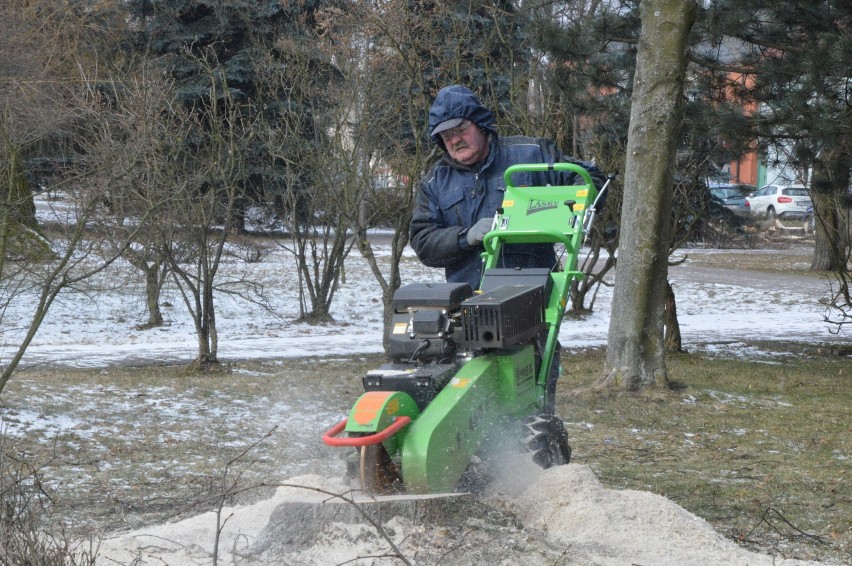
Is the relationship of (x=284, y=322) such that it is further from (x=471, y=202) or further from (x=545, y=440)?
(x=545, y=440)

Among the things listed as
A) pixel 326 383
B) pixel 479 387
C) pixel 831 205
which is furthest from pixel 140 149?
pixel 831 205

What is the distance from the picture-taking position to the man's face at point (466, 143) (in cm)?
488

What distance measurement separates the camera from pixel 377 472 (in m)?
3.92

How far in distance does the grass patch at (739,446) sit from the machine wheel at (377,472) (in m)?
1.54

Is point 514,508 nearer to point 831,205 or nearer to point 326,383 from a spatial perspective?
point 326,383

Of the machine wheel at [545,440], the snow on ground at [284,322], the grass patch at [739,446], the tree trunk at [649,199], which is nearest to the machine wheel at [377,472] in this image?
the machine wheel at [545,440]

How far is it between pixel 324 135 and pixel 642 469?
7513mm

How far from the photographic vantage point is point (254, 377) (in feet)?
33.0

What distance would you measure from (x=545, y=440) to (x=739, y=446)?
8.67 feet

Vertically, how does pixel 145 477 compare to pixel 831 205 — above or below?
below

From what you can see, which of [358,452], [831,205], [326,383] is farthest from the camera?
[831,205]

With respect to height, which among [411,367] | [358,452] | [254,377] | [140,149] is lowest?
[254,377]

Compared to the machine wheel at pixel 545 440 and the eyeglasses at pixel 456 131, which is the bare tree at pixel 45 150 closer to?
the eyeglasses at pixel 456 131

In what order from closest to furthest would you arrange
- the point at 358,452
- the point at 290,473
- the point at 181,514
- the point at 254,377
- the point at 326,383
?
the point at 358,452, the point at 181,514, the point at 290,473, the point at 326,383, the point at 254,377
